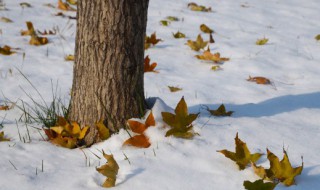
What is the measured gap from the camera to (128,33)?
5.45 feet

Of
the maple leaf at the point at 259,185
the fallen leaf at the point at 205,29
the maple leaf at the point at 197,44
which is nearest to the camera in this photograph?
the maple leaf at the point at 259,185

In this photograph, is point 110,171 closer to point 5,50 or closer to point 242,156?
point 242,156

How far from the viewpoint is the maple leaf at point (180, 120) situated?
1627mm

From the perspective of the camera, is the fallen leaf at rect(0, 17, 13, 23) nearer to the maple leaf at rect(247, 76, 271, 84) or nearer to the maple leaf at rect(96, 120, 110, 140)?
the maple leaf at rect(247, 76, 271, 84)

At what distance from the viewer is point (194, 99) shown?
232 centimetres

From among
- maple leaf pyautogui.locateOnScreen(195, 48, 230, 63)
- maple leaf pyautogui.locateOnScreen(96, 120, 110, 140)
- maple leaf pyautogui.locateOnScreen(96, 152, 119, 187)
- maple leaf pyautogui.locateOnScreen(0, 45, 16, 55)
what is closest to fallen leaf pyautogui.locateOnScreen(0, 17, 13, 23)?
maple leaf pyautogui.locateOnScreen(0, 45, 16, 55)

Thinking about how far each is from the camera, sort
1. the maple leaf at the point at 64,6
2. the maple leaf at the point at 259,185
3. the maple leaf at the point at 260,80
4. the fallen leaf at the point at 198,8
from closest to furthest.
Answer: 1. the maple leaf at the point at 259,185
2. the maple leaf at the point at 260,80
3. the maple leaf at the point at 64,6
4. the fallen leaf at the point at 198,8

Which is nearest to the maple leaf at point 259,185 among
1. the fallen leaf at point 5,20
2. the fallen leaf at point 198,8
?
the fallen leaf at point 5,20

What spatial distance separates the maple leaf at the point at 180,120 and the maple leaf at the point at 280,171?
0.35 meters

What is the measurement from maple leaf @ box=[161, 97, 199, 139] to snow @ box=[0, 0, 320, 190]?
0.03 meters

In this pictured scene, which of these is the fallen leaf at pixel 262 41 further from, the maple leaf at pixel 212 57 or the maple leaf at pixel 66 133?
the maple leaf at pixel 66 133

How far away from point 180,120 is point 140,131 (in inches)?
6.9

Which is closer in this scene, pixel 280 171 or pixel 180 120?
pixel 280 171

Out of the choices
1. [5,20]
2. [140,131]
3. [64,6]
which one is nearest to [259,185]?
[140,131]
